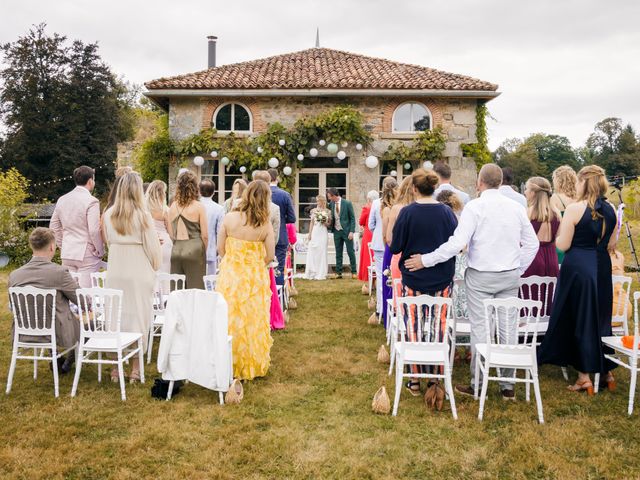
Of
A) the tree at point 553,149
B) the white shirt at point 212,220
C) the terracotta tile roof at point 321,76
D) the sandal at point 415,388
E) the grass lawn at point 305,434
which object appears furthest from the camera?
the tree at point 553,149

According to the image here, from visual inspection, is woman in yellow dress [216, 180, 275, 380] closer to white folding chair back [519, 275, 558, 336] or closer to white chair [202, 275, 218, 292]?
white chair [202, 275, 218, 292]

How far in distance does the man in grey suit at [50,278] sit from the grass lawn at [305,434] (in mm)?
585

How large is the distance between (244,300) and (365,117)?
9.97 m

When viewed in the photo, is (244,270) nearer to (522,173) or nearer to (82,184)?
(82,184)

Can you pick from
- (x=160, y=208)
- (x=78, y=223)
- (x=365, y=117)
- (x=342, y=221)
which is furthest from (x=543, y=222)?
(x=365, y=117)

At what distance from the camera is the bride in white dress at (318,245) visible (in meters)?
11.4

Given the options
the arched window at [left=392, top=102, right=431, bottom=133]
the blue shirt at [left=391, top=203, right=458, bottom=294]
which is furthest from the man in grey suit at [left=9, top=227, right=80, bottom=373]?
the arched window at [left=392, top=102, right=431, bottom=133]

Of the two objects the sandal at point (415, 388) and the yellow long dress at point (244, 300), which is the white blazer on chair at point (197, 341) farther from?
the sandal at point (415, 388)

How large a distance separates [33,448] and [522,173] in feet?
146

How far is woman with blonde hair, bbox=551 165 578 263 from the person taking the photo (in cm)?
565

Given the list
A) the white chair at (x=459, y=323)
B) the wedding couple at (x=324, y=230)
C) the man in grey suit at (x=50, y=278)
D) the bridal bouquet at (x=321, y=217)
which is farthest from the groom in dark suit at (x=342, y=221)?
the man in grey suit at (x=50, y=278)

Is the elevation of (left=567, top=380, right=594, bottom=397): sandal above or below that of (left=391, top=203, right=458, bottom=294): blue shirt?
below

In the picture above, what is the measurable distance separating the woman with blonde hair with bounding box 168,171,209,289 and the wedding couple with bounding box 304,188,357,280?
550 centimetres

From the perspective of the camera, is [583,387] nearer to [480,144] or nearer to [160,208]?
[160,208]
